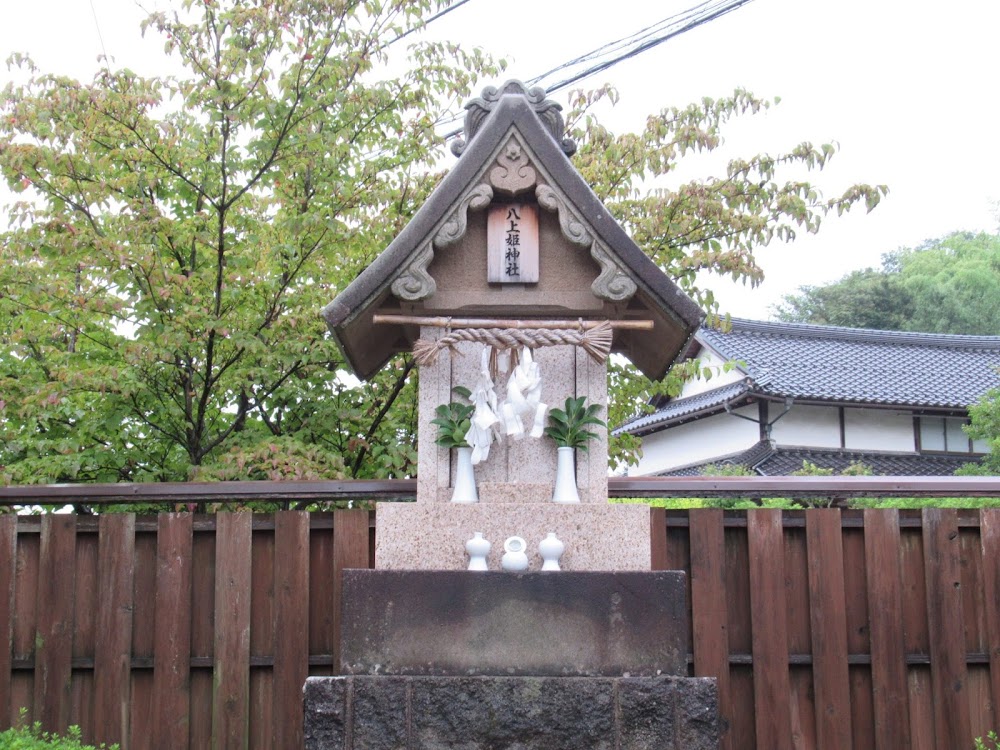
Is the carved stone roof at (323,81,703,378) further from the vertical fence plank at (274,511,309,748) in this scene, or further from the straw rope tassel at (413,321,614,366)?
the vertical fence plank at (274,511,309,748)

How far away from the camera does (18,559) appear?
596 cm

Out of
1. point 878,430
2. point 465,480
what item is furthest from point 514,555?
point 878,430

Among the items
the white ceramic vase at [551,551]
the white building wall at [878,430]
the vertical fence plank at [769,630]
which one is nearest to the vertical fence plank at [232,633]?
the white ceramic vase at [551,551]

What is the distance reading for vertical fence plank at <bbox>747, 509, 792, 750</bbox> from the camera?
579 centimetres

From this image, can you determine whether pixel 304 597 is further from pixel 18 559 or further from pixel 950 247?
pixel 950 247

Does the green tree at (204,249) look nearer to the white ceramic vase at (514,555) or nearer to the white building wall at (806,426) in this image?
the white ceramic vase at (514,555)

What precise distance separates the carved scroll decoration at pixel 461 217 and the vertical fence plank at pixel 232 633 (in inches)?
78.0

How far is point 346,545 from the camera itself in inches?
233

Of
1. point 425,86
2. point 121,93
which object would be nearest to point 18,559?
point 121,93

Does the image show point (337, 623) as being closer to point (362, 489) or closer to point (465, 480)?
point (362, 489)

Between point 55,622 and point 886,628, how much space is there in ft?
15.8

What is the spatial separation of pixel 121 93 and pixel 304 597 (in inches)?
152

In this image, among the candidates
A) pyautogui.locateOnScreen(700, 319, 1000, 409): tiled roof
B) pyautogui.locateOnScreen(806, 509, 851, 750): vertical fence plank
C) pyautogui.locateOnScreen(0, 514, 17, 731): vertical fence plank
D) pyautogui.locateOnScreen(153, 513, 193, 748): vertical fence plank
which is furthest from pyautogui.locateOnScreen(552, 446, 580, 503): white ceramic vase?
pyautogui.locateOnScreen(700, 319, 1000, 409): tiled roof

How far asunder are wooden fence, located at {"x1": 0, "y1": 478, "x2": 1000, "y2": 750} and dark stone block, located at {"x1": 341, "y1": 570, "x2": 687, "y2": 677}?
1170 mm
